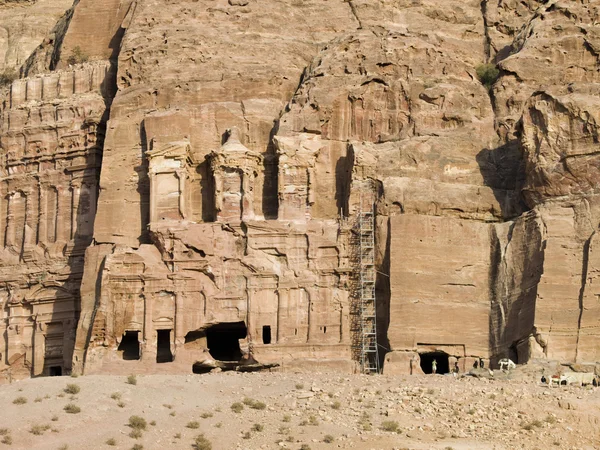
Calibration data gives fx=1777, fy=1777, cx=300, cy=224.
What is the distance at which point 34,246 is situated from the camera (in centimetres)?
6825

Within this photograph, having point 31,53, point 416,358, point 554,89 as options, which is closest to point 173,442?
point 416,358

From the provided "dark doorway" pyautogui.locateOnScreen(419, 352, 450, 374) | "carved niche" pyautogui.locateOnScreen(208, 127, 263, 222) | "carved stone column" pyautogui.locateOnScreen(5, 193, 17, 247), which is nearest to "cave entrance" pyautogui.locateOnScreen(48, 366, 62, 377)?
"carved stone column" pyautogui.locateOnScreen(5, 193, 17, 247)

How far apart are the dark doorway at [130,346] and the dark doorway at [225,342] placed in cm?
253

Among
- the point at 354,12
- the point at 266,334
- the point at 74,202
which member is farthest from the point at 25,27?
the point at 266,334

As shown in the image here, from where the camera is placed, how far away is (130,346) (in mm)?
61781

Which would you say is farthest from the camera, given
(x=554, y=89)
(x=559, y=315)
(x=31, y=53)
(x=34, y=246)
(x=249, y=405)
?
(x=31, y=53)

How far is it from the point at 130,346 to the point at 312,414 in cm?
1335

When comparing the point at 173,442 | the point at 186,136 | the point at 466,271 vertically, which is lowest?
the point at 173,442

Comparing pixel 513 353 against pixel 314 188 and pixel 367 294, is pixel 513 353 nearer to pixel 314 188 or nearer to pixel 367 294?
pixel 367 294

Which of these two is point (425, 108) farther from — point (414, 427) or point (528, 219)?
point (414, 427)

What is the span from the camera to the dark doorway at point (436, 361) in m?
59.9

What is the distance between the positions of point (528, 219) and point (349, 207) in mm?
6373

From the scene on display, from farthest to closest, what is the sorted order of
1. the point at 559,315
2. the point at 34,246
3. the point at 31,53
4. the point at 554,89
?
the point at 31,53 → the point at 34,246 → the point at 554,89 → the point at 559,315

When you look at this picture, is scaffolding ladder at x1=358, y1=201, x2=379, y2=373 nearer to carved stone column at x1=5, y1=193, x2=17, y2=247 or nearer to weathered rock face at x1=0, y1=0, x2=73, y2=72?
carved stone column at x1=5, y1=193, x2=17, y2=247
